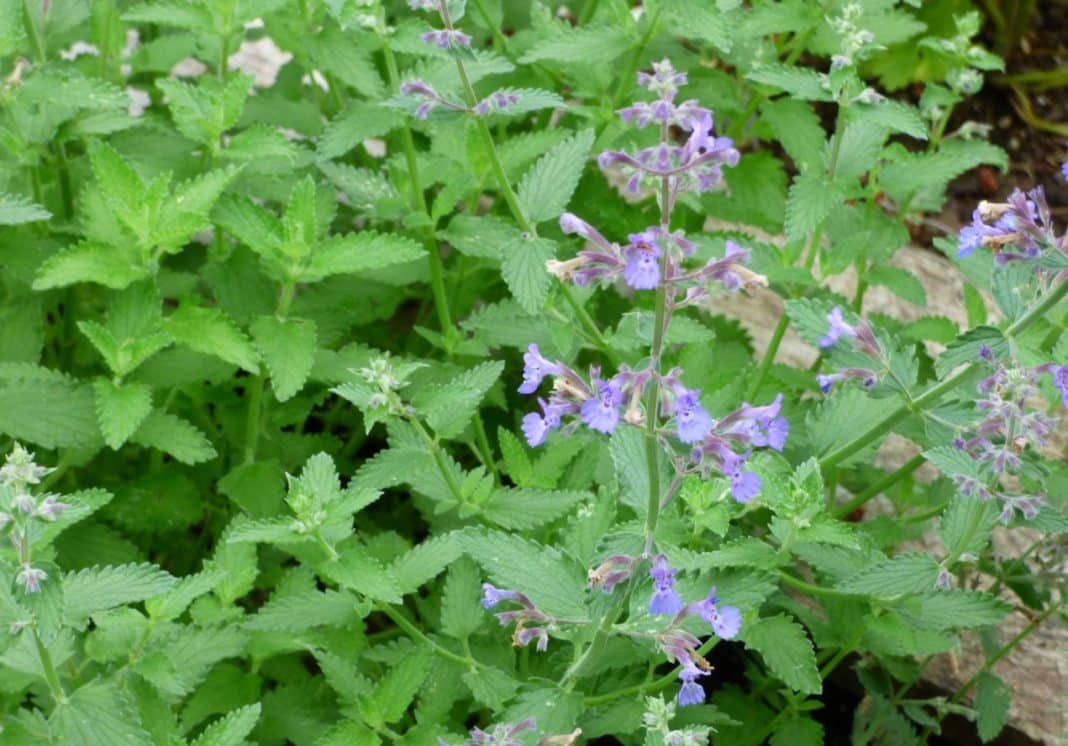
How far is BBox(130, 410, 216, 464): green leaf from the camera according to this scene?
3.40 metres

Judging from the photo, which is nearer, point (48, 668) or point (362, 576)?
point (48, 668)

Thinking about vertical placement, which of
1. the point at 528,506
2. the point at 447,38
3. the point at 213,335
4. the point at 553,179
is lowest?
the point at 528,506

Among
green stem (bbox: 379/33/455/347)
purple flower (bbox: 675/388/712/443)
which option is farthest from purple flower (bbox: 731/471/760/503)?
green stem (bbox: 379/33/455/347)

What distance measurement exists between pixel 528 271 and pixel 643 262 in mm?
1230

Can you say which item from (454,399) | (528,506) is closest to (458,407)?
(454,399)


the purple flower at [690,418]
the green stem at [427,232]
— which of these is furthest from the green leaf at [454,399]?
the purple flower at [690,418]

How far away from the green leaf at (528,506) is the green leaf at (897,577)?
685 millimetres

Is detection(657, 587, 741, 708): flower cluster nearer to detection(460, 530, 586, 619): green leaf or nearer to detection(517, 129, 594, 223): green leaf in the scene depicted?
detection(460, 530, 586, 619): green leaf

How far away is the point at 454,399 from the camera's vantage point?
3.07 meters

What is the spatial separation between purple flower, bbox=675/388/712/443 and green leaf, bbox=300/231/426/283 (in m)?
1.41

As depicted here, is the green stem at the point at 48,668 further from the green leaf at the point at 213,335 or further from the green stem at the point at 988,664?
the green stem at the point at 988,664

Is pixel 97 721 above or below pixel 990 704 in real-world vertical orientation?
above

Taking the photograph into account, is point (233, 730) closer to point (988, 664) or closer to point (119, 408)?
point (119, 408)

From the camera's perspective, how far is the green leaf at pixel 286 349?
3367mm
